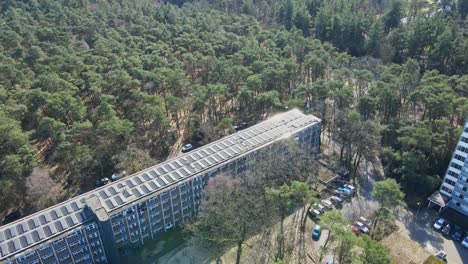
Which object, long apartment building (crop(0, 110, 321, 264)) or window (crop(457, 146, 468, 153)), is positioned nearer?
long apartment building (crop(0, 110, 321, 264))

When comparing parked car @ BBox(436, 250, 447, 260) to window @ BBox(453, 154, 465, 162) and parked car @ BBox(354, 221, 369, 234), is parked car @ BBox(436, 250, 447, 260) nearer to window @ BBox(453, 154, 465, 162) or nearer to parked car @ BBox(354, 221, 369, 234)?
parked car @ BBox(354, 221, 369, 234)

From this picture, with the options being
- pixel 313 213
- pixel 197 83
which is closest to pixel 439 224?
pixel 313 213

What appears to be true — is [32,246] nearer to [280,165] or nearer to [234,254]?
[234,254]

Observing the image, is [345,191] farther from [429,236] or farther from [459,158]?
[459,158]

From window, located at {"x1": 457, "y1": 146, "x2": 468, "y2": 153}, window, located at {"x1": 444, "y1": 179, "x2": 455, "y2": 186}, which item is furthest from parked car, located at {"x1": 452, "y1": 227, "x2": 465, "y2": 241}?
window, located at {"x1": 457, "y1": 146, "x2": 468, "y2": 153}

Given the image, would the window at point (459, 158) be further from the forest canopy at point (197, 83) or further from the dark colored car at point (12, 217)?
the dark colored car at point (12, 217)

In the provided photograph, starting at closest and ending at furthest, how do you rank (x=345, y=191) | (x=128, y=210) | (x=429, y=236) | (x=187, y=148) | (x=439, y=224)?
1. (x=128, y=210)
2. (x=429, y=236)
3. (x=439, y=224)
4. (x=345, y=191)
5. (x=187, y=148)
